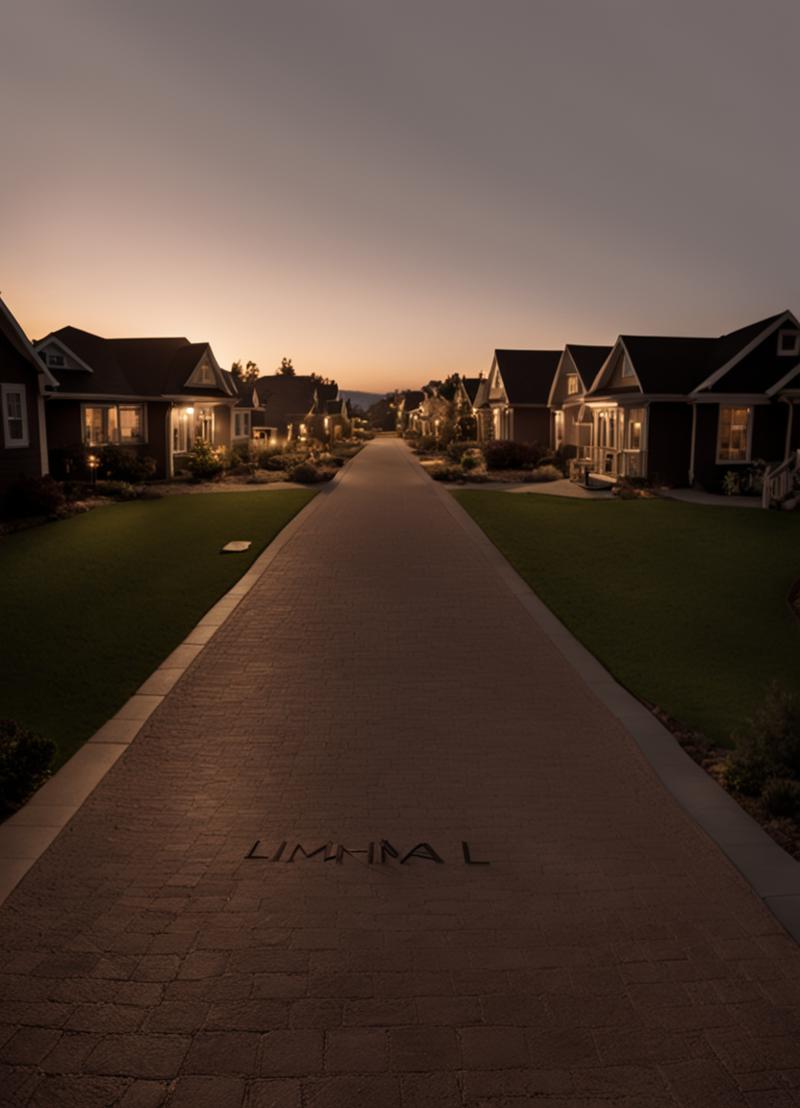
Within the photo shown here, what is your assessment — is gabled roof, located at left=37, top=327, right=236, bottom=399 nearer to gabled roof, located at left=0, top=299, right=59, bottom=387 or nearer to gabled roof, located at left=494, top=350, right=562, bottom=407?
gabled roof, located at left=0, top=299, right=59, bottom=387

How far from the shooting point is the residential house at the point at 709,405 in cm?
2900

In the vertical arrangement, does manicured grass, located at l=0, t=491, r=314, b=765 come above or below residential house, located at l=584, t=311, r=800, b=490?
below

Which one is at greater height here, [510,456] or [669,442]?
[669,442]

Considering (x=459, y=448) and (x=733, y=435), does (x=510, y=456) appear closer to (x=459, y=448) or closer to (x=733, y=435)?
(x=733, y=435)

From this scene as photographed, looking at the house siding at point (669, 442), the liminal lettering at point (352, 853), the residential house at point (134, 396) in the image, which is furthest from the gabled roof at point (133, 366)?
the liminal lettering at point (352, 853)

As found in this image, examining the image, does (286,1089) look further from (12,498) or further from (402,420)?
(402,420)

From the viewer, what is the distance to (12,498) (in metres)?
22.4

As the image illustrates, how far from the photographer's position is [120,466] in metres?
30.6

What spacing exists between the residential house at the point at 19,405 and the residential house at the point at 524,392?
93.7 feet

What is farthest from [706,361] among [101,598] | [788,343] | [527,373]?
[101,598]

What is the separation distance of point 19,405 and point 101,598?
13.0m

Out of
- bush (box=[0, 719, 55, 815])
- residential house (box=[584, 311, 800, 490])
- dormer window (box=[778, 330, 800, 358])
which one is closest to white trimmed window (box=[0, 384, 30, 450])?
bush (box=[0, 719, 55, 815])

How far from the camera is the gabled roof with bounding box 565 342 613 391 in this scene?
3916 centimetres

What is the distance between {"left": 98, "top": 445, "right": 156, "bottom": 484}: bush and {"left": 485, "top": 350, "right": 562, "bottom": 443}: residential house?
74.7 feet
